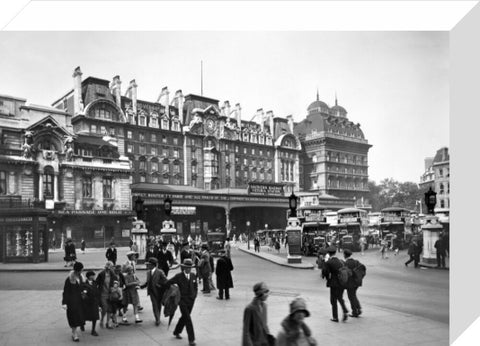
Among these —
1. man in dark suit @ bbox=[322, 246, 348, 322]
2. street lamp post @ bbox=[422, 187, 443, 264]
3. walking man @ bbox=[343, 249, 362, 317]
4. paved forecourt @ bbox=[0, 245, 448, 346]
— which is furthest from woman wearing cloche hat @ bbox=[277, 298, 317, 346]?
street lamp post @ bbox=[422, 187, 443, 264]

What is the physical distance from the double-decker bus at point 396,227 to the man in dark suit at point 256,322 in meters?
4.23

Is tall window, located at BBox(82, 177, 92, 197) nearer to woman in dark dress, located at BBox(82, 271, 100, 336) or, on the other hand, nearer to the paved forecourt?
the paved forecourt

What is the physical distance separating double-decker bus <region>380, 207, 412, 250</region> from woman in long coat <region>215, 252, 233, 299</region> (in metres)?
3.01

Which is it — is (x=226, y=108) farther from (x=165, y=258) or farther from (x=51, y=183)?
(x=51, y=183)

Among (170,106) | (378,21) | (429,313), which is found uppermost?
(378,21)

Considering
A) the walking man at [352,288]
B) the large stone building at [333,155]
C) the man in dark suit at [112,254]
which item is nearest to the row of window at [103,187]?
the man in dark suit at [112,254]

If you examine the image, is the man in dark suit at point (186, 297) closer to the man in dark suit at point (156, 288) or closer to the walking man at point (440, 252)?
the man in dark suit at point (156, 288)

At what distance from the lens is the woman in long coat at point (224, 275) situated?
6.30m

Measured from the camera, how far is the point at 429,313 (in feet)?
20.0

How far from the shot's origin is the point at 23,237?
6.72m

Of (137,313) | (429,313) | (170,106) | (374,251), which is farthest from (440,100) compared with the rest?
(137,313)

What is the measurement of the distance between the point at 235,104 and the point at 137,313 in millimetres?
3834

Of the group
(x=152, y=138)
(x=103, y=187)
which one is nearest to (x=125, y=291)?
(x=103, y=187)

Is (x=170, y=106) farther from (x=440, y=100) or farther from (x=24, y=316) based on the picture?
(x=440, y=100)
